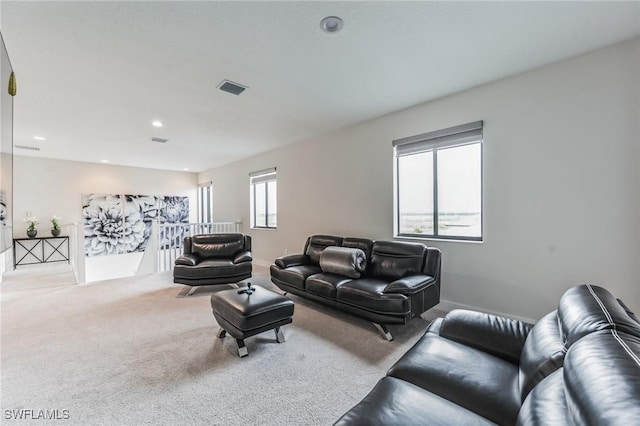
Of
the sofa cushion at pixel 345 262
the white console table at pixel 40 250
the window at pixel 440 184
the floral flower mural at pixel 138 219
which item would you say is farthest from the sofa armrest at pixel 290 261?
the white console table at pixel 40 250

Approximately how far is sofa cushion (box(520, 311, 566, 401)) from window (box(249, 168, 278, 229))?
4839 mm

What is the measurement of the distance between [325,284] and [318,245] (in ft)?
3.55

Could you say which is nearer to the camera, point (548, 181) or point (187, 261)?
point (548, 181)

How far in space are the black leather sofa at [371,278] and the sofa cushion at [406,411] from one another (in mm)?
1284

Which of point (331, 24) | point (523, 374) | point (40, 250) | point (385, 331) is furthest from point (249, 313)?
point (40, 250)

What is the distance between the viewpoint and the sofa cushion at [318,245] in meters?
3.90

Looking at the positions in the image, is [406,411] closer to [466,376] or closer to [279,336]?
[466,376]

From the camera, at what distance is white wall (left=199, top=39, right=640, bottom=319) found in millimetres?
2236

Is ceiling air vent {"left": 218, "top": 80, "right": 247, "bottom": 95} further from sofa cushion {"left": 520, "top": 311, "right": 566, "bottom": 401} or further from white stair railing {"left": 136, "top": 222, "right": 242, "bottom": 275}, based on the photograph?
white stair railing {"left": 136, "top": 222, "right": 242, "bottom": 275}

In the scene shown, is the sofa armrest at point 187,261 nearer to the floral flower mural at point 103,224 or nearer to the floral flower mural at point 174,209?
the floral flower mural at point 103,224

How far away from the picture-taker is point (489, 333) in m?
1.57

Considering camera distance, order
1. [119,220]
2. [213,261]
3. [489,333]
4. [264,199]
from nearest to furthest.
Answer: [489,333], [213,261], [264,199], [119,220]

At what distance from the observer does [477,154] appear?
10.1ft

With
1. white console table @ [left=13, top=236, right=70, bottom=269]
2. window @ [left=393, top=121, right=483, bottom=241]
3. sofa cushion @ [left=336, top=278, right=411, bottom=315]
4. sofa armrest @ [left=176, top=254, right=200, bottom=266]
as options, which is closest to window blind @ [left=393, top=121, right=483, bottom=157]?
window @ [left=393, top=121, right=483, bottom=241]
